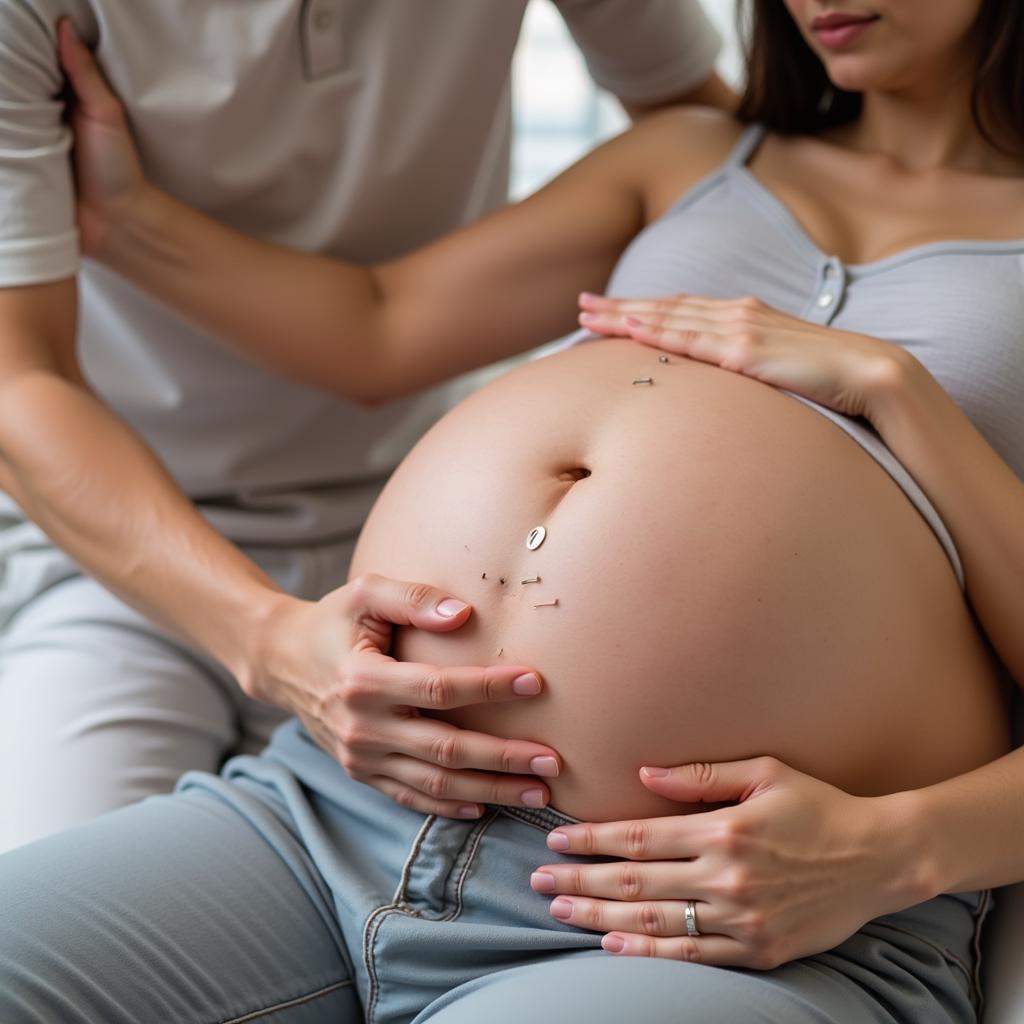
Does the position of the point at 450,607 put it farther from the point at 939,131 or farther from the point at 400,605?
the point at 939,131

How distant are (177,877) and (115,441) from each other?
1.45 feet

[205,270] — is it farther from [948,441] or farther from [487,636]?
[948,441]

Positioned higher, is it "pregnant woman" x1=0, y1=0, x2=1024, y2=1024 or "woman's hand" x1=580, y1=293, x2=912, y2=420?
"woman's hand" x1=580, y1=293, x2=912, y2=420

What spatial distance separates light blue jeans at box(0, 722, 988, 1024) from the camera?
2.69ft

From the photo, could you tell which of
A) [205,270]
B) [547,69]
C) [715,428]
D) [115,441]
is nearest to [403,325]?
[205,270]

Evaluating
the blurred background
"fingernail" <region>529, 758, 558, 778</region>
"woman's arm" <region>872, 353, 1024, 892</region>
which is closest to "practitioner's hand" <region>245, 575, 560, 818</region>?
"fingernail" <region>529, 758, 558, 778</region>

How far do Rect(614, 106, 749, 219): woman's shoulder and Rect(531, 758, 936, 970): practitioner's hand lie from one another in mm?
718

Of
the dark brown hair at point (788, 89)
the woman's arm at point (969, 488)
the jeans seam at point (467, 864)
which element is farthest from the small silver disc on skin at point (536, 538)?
the dark brown hair at point (788, 89)

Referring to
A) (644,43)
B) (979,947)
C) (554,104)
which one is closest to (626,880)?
(979,947)

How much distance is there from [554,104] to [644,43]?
142 centimetres

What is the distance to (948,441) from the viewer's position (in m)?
0.99

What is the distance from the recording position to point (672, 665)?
875 mm

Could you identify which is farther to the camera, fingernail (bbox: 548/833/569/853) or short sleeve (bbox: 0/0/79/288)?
short sleeve (bbox: 0/0/79/288)

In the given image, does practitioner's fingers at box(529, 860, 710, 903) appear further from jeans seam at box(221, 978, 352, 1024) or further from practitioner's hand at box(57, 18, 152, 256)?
practitioner's hand at box(57, 18, 152, 256)
